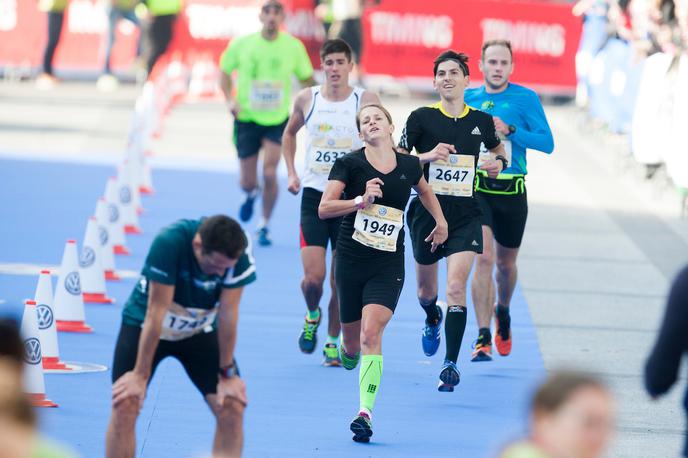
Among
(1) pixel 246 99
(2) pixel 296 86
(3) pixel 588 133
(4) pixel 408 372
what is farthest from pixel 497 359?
(2) pixel 296 86

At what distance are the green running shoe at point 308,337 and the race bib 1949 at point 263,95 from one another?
180 inches

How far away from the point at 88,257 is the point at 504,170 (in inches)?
138

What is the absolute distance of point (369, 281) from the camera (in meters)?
8.84

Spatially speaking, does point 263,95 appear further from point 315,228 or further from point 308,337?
point 308,337

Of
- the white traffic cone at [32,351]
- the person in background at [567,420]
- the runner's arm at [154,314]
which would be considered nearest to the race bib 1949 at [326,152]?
the white traffic cone at [32,351]

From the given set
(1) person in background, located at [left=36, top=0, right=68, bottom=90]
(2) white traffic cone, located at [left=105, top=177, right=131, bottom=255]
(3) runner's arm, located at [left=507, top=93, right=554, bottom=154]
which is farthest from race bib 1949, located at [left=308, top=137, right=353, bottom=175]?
(1) person in background, located at [left=36, top=0, right=68, bottom=90]

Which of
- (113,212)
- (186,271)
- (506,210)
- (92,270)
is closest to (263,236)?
(113,212)

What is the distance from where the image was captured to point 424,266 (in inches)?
393

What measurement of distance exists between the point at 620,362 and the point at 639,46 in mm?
9656

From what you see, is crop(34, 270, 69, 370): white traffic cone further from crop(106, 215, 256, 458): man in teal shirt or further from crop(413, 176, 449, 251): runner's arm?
crop(106, 215, 256, 458): man in teal shirt

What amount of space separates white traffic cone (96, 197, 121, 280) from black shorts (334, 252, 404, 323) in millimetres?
4076

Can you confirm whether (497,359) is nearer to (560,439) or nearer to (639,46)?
(560,439)

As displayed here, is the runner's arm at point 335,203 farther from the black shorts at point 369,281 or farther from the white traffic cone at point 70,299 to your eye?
the white traffic cone at point 70,299

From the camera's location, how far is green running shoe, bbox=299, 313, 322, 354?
34.0 feet
